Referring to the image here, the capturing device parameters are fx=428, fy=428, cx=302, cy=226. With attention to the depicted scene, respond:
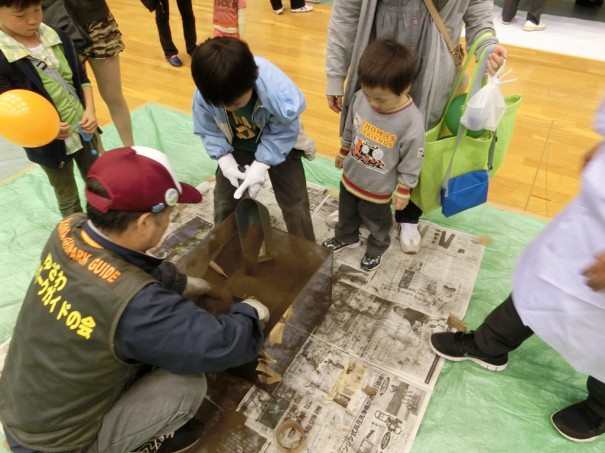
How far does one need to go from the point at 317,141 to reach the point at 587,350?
1.50 m

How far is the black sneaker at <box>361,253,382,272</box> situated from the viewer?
145 centimetres

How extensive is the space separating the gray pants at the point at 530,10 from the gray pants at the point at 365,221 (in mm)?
2655

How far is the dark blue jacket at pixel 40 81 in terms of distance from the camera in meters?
1.10

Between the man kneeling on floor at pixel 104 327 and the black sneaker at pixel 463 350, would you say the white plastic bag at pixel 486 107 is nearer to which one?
the black sneaker at pixel 463 350

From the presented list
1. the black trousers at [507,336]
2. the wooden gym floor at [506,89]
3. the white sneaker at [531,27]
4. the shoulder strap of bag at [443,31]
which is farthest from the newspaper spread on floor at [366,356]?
the white sneaker at [531,27]

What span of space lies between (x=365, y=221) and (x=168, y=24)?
2.09 m

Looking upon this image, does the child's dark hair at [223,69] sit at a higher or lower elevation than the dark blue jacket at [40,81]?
higher

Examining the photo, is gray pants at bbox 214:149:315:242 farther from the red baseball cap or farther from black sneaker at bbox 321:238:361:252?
the red baseball cap

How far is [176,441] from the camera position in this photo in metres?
1.00

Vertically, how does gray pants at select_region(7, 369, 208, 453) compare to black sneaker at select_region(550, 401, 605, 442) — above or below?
above

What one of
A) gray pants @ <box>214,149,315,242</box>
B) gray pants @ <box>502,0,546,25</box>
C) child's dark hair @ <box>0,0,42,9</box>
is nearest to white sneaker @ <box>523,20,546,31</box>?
gray pants @ <box>502,0,546,25</box>

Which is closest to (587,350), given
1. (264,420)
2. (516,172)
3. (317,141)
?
(264,420)

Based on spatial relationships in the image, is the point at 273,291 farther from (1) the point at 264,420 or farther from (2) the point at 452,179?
(2) the point at 452,179

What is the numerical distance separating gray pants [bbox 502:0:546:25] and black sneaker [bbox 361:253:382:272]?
2.75 m
